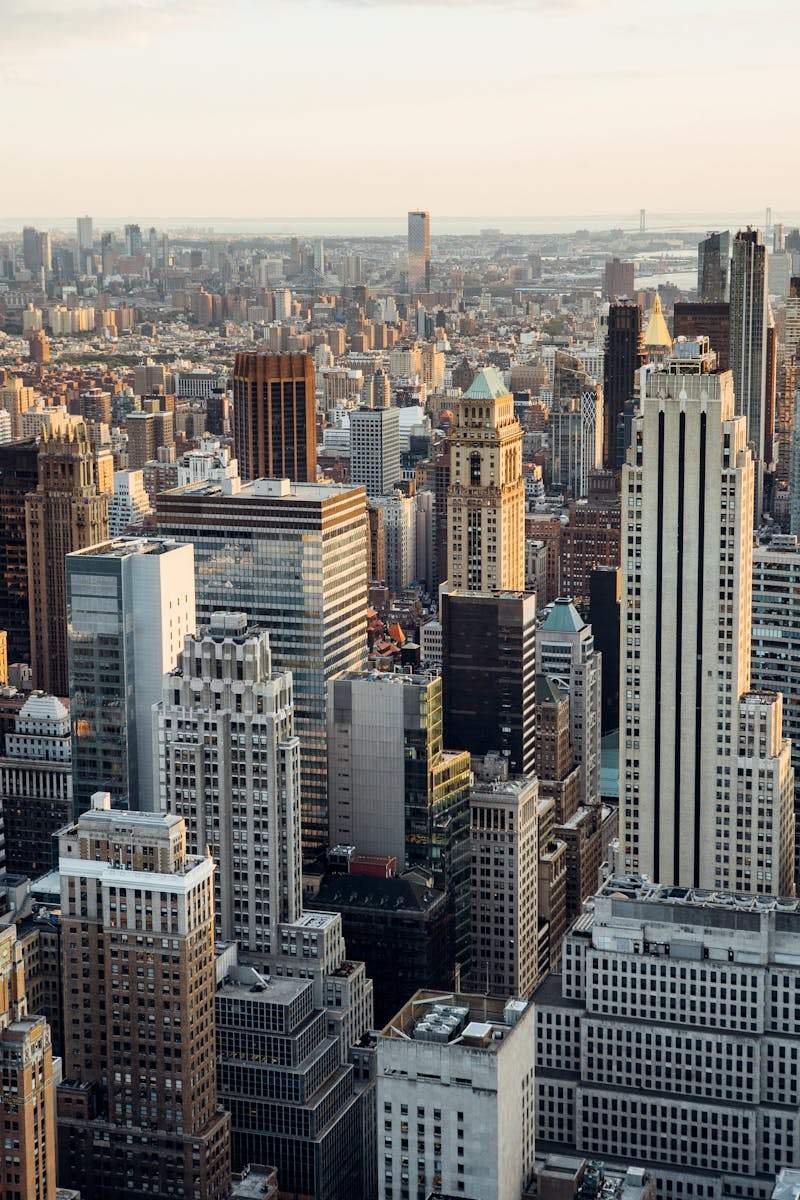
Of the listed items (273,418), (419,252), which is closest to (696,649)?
(273,418)

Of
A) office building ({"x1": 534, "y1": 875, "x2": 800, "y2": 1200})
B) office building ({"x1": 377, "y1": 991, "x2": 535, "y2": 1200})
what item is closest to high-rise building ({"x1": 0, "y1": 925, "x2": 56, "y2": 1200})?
office building ({"x1": 377, "y1": 991, "x2": 535, "y2": 1200})

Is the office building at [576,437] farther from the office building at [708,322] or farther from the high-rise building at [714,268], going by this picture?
the high-rise building at [714,268]

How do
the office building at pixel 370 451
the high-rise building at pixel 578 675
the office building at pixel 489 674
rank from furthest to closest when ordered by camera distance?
1. the office building at pixel 370 451
2. the high-rise building at pixel 578 675
3. the office building at pixel 489 674

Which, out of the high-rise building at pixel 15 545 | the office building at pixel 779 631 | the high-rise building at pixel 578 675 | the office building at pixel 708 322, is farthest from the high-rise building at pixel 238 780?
the office building at pixel 708 322

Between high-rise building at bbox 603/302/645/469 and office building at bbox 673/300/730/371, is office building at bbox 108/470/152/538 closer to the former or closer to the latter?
high-rise building at bbox 603/302/645/469

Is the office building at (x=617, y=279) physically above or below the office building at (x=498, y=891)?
A: above

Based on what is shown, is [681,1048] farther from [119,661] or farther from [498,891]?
[119,661]

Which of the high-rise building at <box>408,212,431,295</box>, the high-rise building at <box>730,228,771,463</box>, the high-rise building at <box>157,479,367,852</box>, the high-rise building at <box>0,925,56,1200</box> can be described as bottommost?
the high-rise building at <box>0,925,56,1200</box>

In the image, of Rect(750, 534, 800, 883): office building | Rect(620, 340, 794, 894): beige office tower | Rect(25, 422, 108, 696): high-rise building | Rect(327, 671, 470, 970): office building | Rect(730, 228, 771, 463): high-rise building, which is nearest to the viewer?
Rect(620, 340, 794, 894): beige office tower
